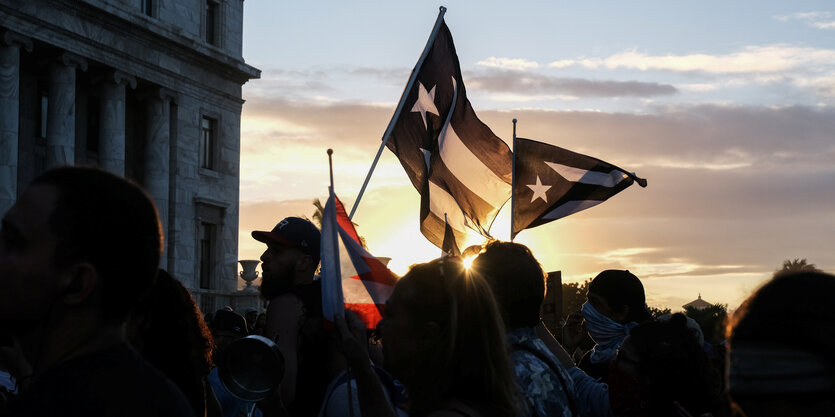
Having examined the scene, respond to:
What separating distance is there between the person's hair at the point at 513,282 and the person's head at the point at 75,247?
1.72 metres

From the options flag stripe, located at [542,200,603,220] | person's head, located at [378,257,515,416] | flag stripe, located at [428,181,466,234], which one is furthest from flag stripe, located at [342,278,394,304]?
flag stripe, located at [542,200,603,220]

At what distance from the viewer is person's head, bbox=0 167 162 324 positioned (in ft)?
7.31

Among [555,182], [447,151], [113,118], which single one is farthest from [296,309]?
[113,118]

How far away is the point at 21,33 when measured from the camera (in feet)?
87.1

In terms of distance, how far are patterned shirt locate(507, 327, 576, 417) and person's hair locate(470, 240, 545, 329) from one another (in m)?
0.06

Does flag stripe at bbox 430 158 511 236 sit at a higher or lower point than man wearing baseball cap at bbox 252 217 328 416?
higher

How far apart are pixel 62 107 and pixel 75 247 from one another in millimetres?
27778

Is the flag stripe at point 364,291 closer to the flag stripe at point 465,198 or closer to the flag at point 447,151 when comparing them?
the flag at point 447,151

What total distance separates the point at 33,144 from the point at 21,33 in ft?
11.8

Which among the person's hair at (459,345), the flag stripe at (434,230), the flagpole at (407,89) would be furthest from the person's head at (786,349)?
the flag stripe at (434,230)

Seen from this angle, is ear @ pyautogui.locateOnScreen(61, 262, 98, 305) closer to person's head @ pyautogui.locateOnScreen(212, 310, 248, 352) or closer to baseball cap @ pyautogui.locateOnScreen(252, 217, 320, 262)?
baseball cap @ pyautogui.locateOnScreen(252, 217, 320, 262)

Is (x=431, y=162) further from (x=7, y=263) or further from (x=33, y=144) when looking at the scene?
(x=33, y=144)

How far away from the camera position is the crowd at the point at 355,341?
175cm

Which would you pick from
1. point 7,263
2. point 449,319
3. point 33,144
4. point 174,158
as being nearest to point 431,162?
point 449,319
